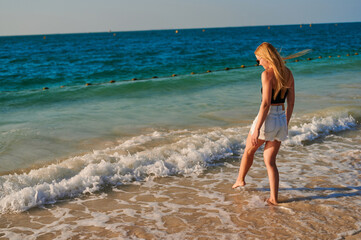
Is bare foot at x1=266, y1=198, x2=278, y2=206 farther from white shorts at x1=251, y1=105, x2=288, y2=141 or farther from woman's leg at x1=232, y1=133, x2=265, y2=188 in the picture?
white shorts at x1=251, y1=105, x2=288, y2=141

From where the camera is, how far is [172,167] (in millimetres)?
5910

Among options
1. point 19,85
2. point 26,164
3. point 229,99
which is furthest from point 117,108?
point 19,85

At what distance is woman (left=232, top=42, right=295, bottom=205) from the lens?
13.3 feet

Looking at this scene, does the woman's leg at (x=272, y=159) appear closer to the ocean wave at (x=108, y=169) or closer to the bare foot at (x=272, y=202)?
the bare foot at (x=272, y=202)

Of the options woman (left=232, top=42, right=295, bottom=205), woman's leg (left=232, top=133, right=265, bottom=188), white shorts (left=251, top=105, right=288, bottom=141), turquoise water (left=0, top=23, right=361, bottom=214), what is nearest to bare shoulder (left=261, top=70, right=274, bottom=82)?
woman (left=232, top=42, right=295, bottom=205)

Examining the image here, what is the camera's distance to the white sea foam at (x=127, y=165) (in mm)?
4883

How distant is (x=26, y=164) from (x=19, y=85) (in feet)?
53.9

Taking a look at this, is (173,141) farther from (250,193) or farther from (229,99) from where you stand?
(229,99)

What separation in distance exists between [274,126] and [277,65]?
0.68m

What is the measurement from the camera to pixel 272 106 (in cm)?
418

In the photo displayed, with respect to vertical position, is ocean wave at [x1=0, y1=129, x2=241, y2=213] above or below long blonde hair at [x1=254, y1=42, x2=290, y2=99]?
below

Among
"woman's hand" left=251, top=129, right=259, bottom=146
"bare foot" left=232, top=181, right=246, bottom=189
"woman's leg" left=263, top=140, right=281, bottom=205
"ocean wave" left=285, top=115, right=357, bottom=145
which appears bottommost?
"ocean wave" left=285, top=115, right=357, bottom=145

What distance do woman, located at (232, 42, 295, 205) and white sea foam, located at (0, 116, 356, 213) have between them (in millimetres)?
1656

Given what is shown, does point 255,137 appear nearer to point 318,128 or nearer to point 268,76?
point 268,76
